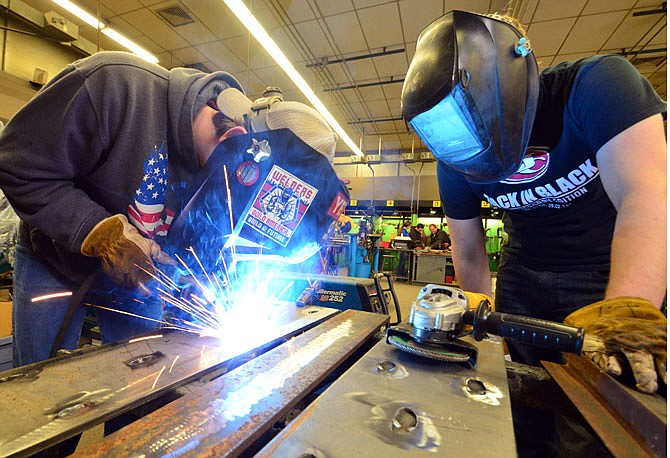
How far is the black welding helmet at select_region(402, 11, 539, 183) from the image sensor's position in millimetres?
835

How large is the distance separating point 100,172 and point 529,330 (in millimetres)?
1272

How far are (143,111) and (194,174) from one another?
0.26 m

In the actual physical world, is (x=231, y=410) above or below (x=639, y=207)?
below

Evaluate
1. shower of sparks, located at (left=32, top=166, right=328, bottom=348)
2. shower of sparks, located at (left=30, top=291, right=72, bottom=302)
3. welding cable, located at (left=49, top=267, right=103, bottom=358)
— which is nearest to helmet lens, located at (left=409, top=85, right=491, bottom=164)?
shower of sparks, located at (left=32, top=166, right=328, bottom=348)

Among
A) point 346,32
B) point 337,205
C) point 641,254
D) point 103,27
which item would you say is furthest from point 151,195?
point 103,27

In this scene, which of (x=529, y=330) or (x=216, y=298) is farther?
(x=216, y=298)

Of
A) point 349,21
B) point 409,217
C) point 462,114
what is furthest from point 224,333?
point 409,217

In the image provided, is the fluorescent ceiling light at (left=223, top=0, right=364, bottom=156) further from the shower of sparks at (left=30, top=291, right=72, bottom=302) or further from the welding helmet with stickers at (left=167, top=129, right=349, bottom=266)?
the shower of sparks at (left=30, top=291, right=72, bottom=302)

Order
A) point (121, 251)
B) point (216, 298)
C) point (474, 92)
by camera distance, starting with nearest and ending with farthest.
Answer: point (474, 92), point (121, 251), point (216, 298)

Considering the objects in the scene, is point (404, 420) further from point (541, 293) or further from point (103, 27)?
point (103, 27)

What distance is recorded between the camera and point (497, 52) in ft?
2.92

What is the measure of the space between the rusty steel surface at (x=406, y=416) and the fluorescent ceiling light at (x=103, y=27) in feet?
17.0

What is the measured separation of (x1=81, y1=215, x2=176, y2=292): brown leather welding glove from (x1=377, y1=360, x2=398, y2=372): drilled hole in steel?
0.78 metres

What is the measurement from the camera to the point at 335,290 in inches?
76.8
